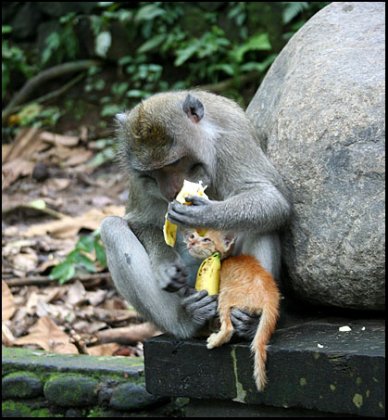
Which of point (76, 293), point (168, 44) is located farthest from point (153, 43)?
point (76, 293)

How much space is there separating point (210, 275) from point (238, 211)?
0.37m

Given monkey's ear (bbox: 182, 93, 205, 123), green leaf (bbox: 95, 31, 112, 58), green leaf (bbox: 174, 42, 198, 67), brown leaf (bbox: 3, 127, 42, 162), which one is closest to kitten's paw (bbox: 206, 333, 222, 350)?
monkey's ear (bbox: 182, 93, 205, 123)

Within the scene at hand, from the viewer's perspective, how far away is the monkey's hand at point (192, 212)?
465cm

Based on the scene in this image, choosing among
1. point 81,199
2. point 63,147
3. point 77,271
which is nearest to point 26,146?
point 63,147

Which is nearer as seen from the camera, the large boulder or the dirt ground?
the large boulder

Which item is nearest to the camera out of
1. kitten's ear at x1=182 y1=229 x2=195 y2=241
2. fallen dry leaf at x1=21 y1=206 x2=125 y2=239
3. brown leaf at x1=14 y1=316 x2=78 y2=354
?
kitten's ear at x1=182 y1=229 x2=195 y2=241

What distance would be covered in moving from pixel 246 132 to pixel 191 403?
Answer: 1492 mm

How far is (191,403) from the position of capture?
4.95 meters

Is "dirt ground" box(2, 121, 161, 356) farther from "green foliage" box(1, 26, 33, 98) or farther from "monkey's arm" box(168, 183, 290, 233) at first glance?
"monkey's arm" box(168, 183, 290, 233)

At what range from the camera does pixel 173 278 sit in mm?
4801

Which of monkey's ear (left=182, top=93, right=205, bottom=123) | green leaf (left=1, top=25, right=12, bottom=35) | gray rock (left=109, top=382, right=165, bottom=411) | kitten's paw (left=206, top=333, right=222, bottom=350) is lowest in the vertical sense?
gray rock (left=109, top=382, right=165, bottom=411)

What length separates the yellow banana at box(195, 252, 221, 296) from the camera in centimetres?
478

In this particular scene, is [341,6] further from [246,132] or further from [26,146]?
[26,146]

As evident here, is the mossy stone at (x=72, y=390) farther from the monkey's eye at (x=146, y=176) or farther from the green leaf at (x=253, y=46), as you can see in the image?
the green leaf at (x=253, y=46)
